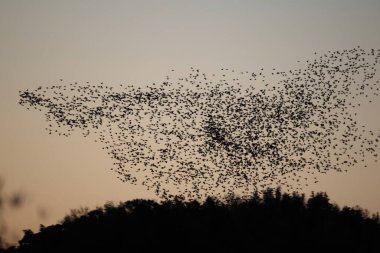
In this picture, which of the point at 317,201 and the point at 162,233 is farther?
the point at 317,201

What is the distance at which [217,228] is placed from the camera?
73188 mm

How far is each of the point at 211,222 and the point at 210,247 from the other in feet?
25.6

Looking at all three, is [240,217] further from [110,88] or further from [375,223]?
[110,88]

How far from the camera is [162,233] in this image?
7256cm

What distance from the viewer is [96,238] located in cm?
7344

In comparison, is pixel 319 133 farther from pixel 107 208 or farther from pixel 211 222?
pixel 107 208

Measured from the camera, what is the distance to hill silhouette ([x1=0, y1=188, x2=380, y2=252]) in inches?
2702

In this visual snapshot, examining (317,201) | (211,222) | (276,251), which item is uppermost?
(317,201)

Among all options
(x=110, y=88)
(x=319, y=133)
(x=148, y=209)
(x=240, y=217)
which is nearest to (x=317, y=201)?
(x=240, y=217)

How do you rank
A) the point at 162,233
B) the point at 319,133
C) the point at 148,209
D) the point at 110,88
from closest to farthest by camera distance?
the point at 110,88
the point at 319,133
the point at 162,233
the point at 148,209

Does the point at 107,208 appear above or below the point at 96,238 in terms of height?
above

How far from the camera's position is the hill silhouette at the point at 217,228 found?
2702 inches

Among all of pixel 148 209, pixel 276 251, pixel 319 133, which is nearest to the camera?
pixel 319 133

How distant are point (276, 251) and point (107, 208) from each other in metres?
32.2
